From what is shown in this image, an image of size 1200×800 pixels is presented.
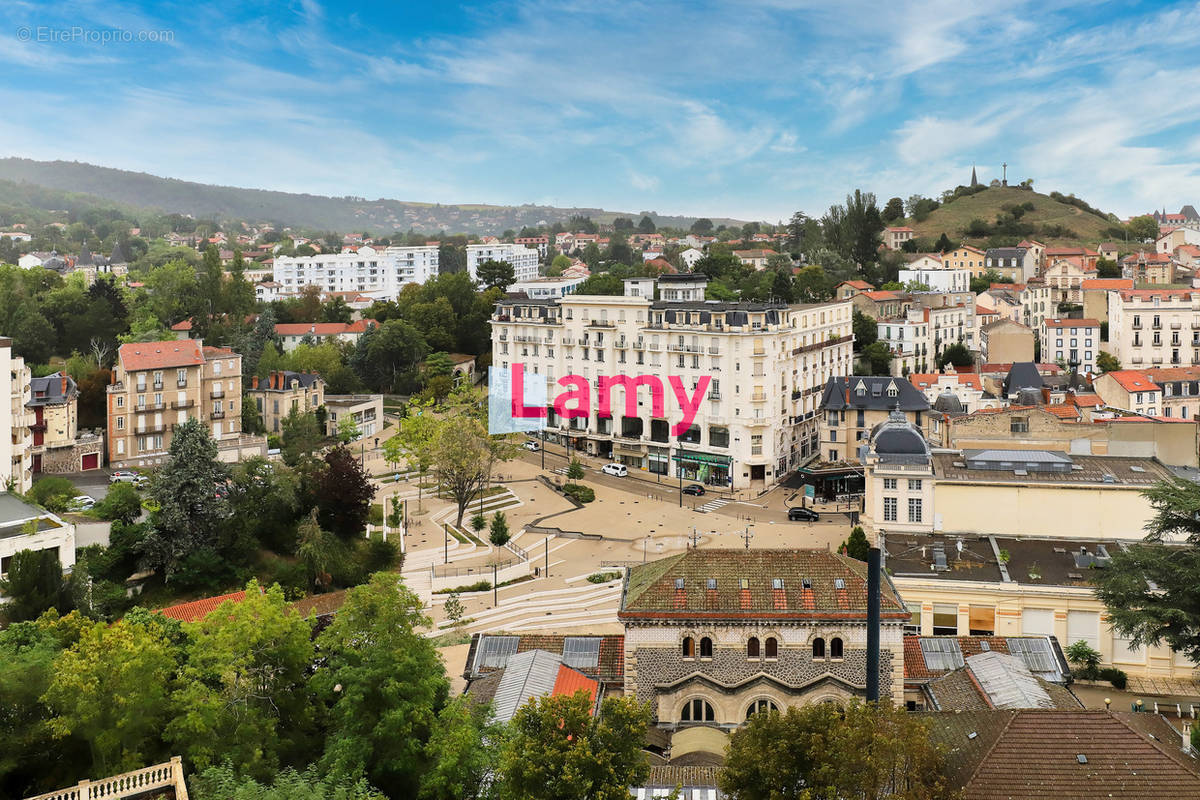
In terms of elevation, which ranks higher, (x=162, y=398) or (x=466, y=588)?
(x=162, y=398)

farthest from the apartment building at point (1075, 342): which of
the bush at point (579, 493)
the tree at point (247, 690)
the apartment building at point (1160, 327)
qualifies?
the tree at point (247, 690)

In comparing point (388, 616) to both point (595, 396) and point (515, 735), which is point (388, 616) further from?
point (595, 396)

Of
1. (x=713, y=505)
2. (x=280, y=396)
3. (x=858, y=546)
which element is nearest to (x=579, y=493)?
(x=713, y=505)

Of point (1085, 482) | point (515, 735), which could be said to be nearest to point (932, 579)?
point (1085, 482)

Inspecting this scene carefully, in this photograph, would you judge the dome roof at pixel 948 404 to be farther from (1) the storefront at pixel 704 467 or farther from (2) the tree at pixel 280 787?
(2) the tree at pixel 280 787

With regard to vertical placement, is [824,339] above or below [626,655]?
above

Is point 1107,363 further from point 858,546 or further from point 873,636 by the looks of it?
point 873,636
